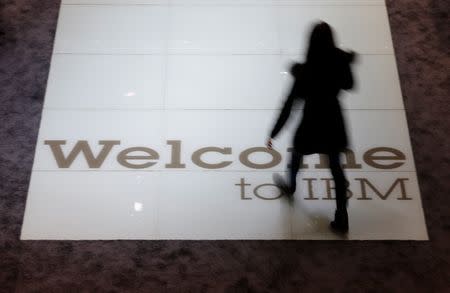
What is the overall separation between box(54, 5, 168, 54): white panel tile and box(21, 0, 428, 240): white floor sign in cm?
1

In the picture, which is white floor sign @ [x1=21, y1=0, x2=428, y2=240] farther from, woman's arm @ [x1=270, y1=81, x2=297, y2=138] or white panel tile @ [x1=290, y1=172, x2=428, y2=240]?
woman's arm @ [x1=270, y1=81, x2=297, y2=138]

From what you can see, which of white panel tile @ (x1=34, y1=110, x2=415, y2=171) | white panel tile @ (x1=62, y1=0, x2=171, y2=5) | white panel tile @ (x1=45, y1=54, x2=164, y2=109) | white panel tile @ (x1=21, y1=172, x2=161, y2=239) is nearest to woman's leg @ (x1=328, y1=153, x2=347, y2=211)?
white panel tile @ (x1=34, y1=110, x2=415, y2=171)

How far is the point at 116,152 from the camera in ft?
12.0

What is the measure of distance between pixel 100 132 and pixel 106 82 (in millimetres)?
492

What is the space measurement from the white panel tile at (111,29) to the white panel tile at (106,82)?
99 mm

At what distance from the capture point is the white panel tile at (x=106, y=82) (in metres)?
3.94

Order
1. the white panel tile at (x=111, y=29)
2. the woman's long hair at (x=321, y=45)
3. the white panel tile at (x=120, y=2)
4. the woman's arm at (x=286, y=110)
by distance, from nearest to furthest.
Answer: the woman's long hair at (x=321, y=45) → the woman's arm at (x=286, y=110) → the white panel tile at (x=111, y=29) → the white panel tile at (x=120, y=2)

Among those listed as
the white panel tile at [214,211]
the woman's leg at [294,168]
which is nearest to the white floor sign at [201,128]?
the white panel tile at [214,211]

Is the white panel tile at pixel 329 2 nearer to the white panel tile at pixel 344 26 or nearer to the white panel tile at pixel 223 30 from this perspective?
the white panel tile at pixel 344 26

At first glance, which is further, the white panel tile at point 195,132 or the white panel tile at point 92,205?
the white panel tile at point 195,132

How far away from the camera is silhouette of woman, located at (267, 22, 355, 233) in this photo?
286 centimetres

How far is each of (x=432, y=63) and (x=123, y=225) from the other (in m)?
2.68

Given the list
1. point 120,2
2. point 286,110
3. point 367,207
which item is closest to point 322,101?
point 286,110

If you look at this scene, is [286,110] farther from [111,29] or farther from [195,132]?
[111,29]
